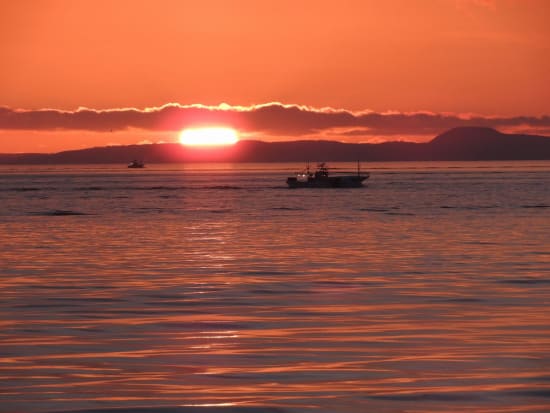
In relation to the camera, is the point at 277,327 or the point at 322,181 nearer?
the point at 277,327

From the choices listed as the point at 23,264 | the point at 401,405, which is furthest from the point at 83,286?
the point at 401,405

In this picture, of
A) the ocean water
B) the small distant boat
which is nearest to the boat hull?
the small distant boat

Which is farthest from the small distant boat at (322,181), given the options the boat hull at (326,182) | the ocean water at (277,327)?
the ocean water at (277,327)

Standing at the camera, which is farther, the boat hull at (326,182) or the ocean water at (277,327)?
the boat hull at (326,182)

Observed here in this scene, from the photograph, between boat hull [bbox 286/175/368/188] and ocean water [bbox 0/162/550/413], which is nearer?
ocean water [bbox 0/162/550/413]

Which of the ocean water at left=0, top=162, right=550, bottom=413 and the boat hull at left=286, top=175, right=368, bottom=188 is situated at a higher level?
the ocean water at left=0, top=162, right=550, bottom=413

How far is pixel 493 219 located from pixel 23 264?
136 feet

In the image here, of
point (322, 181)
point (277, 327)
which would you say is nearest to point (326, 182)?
point (322, 181)

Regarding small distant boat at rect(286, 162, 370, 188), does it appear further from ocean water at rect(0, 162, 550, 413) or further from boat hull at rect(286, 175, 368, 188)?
ocean water at rect(0, 162, 550, 413)

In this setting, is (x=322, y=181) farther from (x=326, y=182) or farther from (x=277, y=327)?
(x=277, y=327)

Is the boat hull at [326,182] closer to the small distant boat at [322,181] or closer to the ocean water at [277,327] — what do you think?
the small distant boat at [322,181]

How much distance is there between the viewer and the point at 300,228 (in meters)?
65.6

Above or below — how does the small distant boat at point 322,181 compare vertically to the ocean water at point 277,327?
below

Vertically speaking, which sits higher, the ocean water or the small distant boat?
the ocean water
